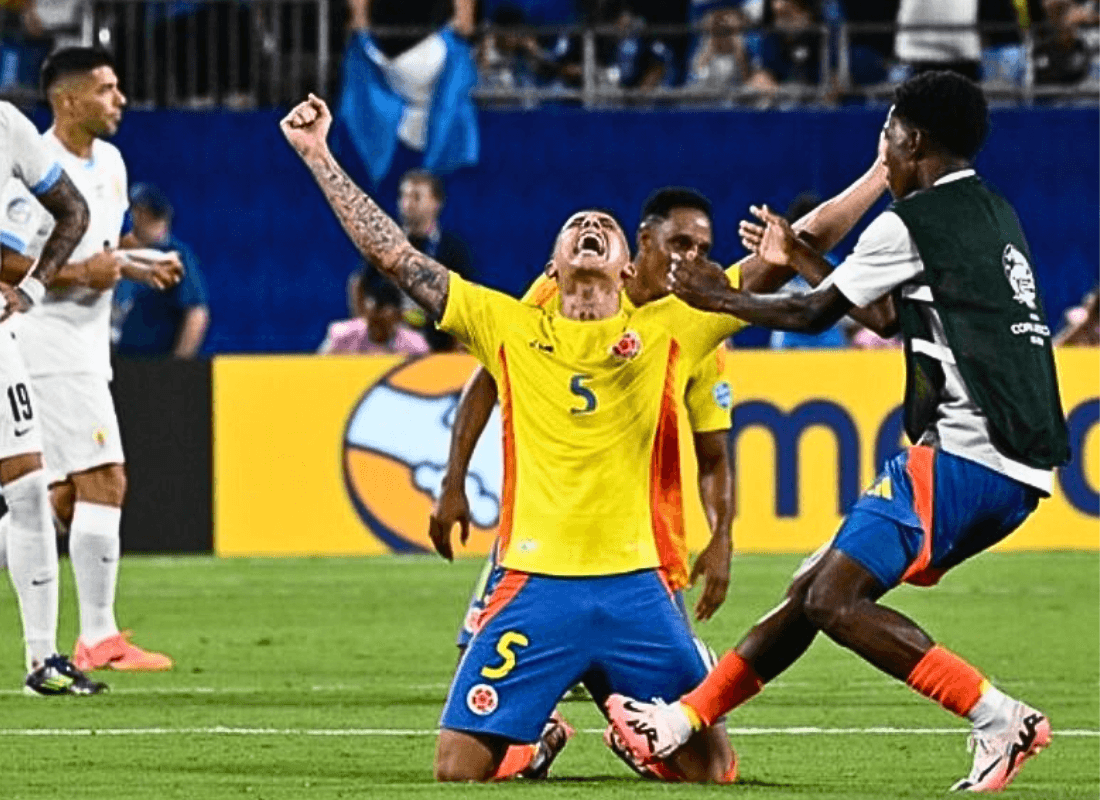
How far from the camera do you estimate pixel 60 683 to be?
444 inches

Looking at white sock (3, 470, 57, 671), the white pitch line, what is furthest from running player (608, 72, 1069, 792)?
white sock (3, 470, 57, 671)

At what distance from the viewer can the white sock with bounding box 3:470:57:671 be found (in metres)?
11.4

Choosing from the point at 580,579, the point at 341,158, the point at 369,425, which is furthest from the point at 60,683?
the point at 341,158

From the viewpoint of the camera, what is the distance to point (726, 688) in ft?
27.1

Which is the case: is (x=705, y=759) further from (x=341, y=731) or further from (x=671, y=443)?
(x=341, y=731)

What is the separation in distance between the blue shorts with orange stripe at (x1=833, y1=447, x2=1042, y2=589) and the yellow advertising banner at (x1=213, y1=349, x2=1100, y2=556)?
10.3 meters

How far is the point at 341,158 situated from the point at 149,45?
160cm

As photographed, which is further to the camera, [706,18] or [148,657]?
[706,18]

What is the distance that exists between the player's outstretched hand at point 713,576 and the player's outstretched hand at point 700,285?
1416mm

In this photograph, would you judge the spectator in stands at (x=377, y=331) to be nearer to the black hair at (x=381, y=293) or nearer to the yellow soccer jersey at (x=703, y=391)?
the black hair at (x=381, y=293)

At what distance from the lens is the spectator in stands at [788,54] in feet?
72.0

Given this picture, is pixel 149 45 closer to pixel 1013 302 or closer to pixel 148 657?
pixel 148 657

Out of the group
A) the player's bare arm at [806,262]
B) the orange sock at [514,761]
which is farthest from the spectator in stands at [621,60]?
the player's bare arm at [806,262]

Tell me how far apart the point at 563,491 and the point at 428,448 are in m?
9.95
